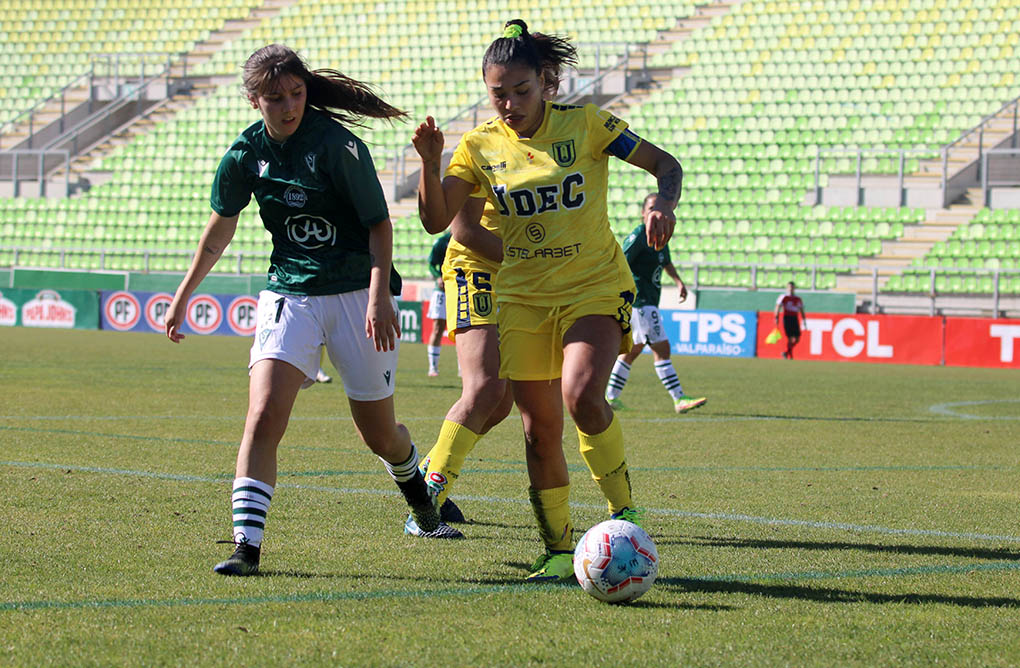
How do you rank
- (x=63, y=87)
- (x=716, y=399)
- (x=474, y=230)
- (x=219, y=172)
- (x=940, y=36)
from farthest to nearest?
1. (x=63, y=87)
2. (x=940, y=36)
3. (x=716, y=399)
4. (x=474, y=230)
5. (x=219, y=172)

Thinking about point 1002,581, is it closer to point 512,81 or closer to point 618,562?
point 618,562

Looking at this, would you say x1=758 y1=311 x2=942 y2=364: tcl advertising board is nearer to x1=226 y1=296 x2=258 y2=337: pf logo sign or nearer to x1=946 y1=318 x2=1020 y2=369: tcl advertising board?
x1=946 y1=318 x2=1020 y2=369: tcl advertising board

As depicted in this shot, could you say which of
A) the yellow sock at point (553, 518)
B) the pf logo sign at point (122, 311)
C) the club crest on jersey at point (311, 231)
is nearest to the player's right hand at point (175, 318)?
the club crest on jersey at point (311, 231)

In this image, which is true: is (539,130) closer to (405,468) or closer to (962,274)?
(405,468)

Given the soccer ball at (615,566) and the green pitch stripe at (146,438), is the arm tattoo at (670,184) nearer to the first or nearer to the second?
the soccer ball at (615,566)

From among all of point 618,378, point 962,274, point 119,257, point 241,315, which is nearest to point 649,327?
point 618,378

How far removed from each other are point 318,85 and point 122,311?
28.8 metres

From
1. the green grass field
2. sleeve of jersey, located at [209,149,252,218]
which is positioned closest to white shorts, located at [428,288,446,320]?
the green grass field

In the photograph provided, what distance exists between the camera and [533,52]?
17.9 feet

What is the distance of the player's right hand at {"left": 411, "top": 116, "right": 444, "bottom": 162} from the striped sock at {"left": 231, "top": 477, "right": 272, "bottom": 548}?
1.44 m

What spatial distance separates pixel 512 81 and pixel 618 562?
6.36 ft

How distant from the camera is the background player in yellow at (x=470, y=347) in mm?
6367

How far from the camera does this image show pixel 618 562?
4.77 metres

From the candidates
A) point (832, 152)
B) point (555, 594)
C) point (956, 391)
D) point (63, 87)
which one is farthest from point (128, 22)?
point (555, 594)
